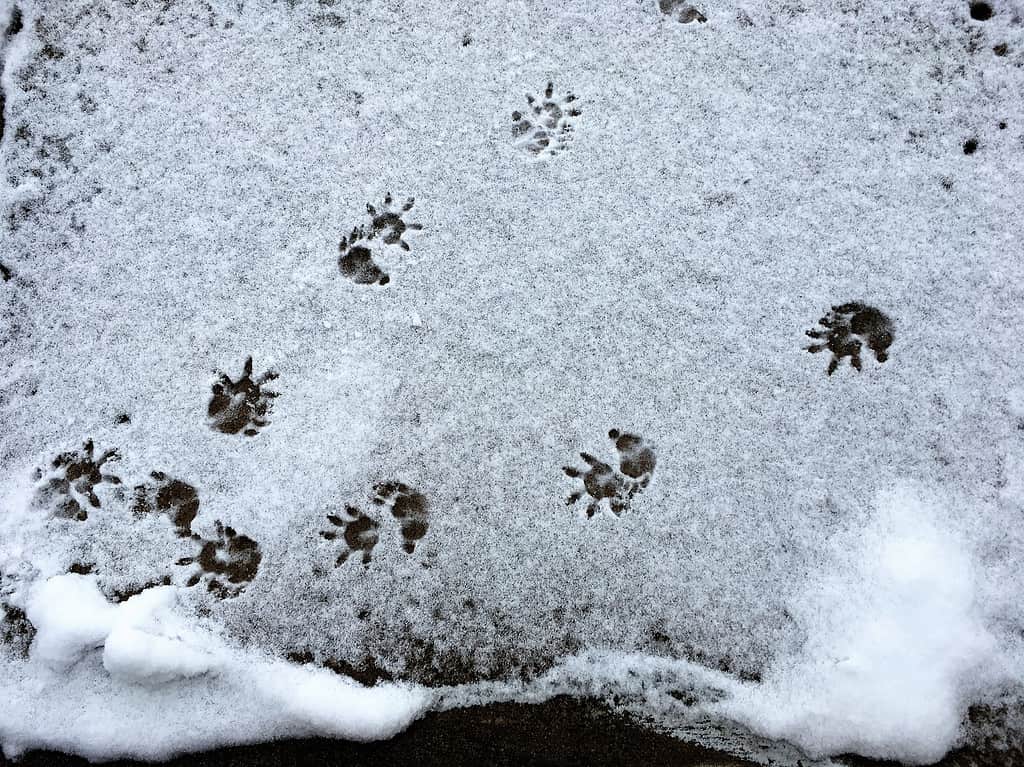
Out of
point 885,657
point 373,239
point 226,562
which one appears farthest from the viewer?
point 373,239

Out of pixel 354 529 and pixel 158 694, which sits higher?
pixel 354 529

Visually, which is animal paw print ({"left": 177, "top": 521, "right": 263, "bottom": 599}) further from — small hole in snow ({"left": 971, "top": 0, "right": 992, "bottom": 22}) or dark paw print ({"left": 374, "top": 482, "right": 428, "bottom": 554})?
small hole in snow ({"left": 971, "top": 0, "right": 992, "bottom": 22})

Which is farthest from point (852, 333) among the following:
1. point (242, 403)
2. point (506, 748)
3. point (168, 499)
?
point (168, 499)

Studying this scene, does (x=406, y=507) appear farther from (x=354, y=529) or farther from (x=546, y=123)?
(x=546, y=123)

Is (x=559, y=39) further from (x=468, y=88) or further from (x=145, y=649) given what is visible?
(x=145, y=649)

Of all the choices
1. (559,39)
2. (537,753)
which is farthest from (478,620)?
(559,39)

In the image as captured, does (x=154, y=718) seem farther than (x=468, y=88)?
No
